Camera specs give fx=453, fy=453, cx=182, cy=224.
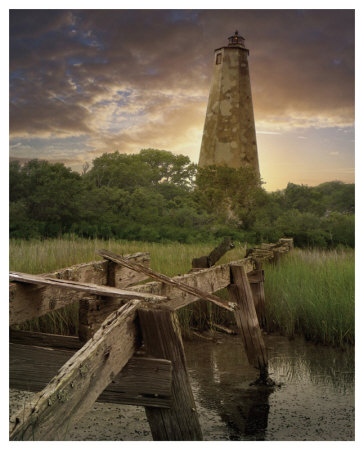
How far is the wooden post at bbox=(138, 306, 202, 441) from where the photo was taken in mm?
1845

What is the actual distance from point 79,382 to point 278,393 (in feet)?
9.72

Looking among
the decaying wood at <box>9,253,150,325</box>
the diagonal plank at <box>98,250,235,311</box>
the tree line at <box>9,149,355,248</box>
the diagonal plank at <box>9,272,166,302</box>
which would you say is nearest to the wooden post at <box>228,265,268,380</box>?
the diagonal plank at <box>98,250,235,311</box>

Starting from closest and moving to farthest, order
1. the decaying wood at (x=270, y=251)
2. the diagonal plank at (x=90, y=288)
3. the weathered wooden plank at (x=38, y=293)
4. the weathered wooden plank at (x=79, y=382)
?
1. the weathered wooden plank at (x=79, y=382)
2. the diagonal plank at (x=90, y=288)
3. the weathered wooden plank at (x=38, y=293)
4. the decaying wood at (x=270, y=251)

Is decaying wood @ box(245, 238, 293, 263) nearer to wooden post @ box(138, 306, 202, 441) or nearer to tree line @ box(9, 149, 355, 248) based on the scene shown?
tree line @ box(9, 149, 355, 248)

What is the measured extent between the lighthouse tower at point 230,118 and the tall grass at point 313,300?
11.0 meters

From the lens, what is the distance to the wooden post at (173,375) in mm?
1845

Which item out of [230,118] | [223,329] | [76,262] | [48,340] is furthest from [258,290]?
[230,118]

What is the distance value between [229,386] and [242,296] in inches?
36.3

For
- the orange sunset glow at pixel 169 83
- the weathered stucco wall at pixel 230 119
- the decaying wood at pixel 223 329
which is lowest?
the decaying wood at pixel 223 329

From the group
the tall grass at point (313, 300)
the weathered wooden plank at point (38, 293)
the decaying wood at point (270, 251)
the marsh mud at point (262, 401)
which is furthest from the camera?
the decaying wood at point (270, 251)

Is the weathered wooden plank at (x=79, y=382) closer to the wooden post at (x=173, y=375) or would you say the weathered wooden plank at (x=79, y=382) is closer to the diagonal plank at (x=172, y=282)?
the wooden post at (x=173, y=375)

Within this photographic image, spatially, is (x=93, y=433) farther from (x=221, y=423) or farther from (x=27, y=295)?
(x=27, y=295)

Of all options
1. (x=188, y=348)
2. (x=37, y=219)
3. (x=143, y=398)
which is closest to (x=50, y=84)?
(x=37, y=219)

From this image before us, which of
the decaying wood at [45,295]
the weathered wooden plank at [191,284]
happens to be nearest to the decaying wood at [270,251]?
the weathered wooden plank at [191,284]
